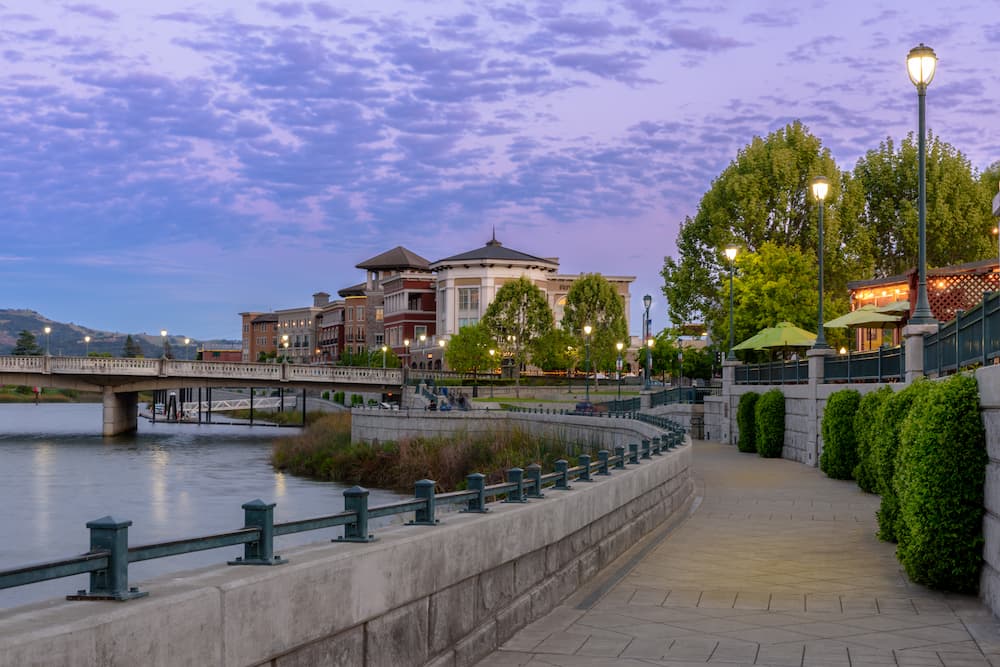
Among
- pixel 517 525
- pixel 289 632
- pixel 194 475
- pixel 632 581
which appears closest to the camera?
pixel 289 632

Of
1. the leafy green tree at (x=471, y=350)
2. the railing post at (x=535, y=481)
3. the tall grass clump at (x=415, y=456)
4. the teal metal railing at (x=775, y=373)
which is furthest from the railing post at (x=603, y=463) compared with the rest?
the leafy green tree at (x=471, y=350)

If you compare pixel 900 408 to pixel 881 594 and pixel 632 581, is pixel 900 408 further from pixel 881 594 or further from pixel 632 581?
pixel 632 581

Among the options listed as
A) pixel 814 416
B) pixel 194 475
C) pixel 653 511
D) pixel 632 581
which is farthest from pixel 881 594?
pixel 194 475

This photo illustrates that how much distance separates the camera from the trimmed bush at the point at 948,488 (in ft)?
35.9

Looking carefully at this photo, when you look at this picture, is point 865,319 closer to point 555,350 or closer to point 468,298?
point 555,350

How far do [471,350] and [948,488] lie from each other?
8626 centimetres

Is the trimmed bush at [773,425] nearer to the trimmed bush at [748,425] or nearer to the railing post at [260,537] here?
the trimmed bush at [748,425]

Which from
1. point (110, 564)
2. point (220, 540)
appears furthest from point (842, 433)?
point (110, 564)

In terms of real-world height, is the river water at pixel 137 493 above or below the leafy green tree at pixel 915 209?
below

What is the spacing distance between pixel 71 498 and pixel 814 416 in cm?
2784

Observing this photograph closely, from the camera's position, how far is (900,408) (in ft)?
47.7

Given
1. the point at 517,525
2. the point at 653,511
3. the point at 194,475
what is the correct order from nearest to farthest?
the point at 517,525 < the point at 653,511 < the point at 194,475

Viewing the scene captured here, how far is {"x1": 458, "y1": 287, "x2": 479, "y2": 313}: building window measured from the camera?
114312mm

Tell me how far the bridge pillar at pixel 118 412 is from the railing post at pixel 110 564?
8078 cm
